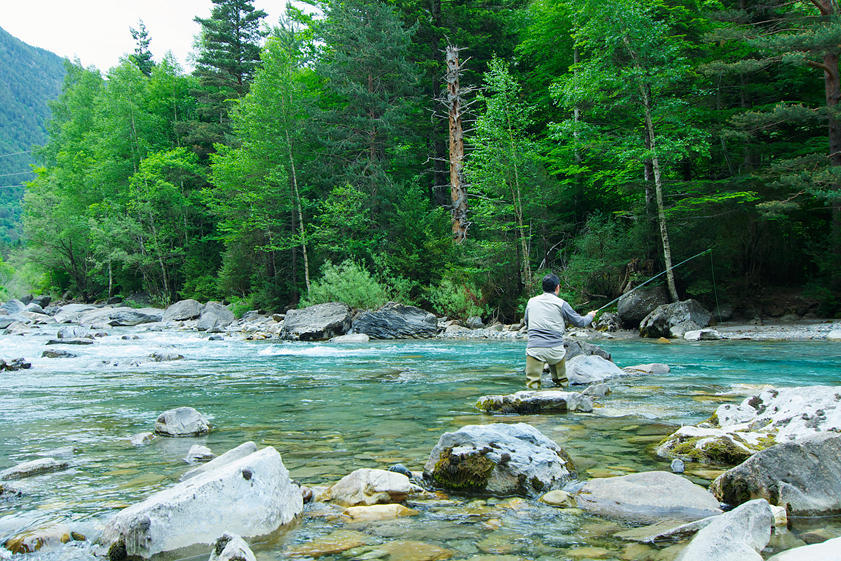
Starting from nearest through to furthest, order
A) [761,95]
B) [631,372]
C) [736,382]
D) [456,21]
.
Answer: [736,382] → [631,372] → [761,95] → [456,21]

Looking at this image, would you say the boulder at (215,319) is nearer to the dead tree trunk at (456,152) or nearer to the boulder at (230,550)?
the dead tree trunk at (456,152)

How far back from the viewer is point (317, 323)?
19656 mm

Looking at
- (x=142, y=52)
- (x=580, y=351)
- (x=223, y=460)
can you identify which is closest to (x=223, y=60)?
(x=142, y=52)

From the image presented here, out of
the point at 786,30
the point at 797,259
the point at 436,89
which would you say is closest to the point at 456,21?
the point at 436,89

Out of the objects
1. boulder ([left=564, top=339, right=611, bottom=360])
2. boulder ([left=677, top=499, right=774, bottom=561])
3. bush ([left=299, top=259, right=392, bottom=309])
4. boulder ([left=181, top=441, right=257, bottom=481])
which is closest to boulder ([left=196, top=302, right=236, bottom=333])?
bush ([left=299, top=259, right=392, bottom=309])

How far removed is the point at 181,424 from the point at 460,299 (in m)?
15.8

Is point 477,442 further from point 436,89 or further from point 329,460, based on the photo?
point 436,89

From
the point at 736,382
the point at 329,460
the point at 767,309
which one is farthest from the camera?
the point at 767,309

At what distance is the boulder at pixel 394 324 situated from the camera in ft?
64.0

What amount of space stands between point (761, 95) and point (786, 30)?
11.6 feet

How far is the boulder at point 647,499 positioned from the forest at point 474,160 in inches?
530

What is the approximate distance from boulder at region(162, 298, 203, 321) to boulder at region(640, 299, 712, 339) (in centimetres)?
2265

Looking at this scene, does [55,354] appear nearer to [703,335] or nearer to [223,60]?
[703,335]

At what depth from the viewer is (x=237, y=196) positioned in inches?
1115
